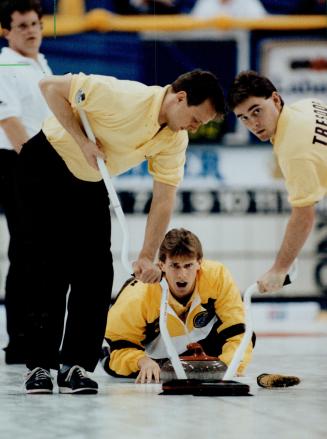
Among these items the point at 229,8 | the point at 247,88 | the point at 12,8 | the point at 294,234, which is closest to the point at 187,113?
the point at 247,88

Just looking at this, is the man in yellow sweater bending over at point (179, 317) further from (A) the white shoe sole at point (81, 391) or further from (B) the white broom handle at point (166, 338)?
(A) the white shoe sole at point (81, 391)

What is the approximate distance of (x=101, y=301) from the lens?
127 inches

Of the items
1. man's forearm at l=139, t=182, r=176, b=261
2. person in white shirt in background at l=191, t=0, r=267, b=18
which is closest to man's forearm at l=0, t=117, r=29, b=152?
man's forearm at l=139, t=182, r=176, b=261

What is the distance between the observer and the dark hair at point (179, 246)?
3.49 metres

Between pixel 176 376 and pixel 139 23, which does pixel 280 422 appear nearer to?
pixel 176 376

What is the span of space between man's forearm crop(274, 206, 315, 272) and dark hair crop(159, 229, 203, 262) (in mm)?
329

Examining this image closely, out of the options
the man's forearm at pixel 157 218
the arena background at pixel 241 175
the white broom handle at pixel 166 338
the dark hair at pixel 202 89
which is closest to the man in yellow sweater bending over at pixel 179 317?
the white broom handle at pixel 166 338

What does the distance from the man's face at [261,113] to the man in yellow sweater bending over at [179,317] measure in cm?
46

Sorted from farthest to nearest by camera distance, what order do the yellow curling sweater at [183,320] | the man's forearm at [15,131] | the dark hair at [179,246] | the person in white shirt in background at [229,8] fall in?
the person in white shirt in background at [229,8], the man's forearm at [15,131], the yellow curling sweater at [183,320], the dark hair at [179,246]

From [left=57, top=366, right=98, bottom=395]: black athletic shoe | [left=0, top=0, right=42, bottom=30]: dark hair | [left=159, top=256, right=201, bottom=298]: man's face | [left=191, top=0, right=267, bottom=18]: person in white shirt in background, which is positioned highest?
[left=191, top=0, right=267, bottom=18]: person in white shirt in background

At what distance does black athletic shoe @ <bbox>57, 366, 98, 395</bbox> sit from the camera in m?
3.13

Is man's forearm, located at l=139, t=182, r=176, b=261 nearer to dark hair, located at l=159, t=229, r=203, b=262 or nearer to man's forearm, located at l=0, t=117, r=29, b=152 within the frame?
dark hair, located at l=159, t=229, r=203, b=262

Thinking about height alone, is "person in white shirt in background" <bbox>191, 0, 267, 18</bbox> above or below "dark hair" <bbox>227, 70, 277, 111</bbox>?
above

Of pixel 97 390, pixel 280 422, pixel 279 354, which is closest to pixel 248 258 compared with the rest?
pixel 279 354
